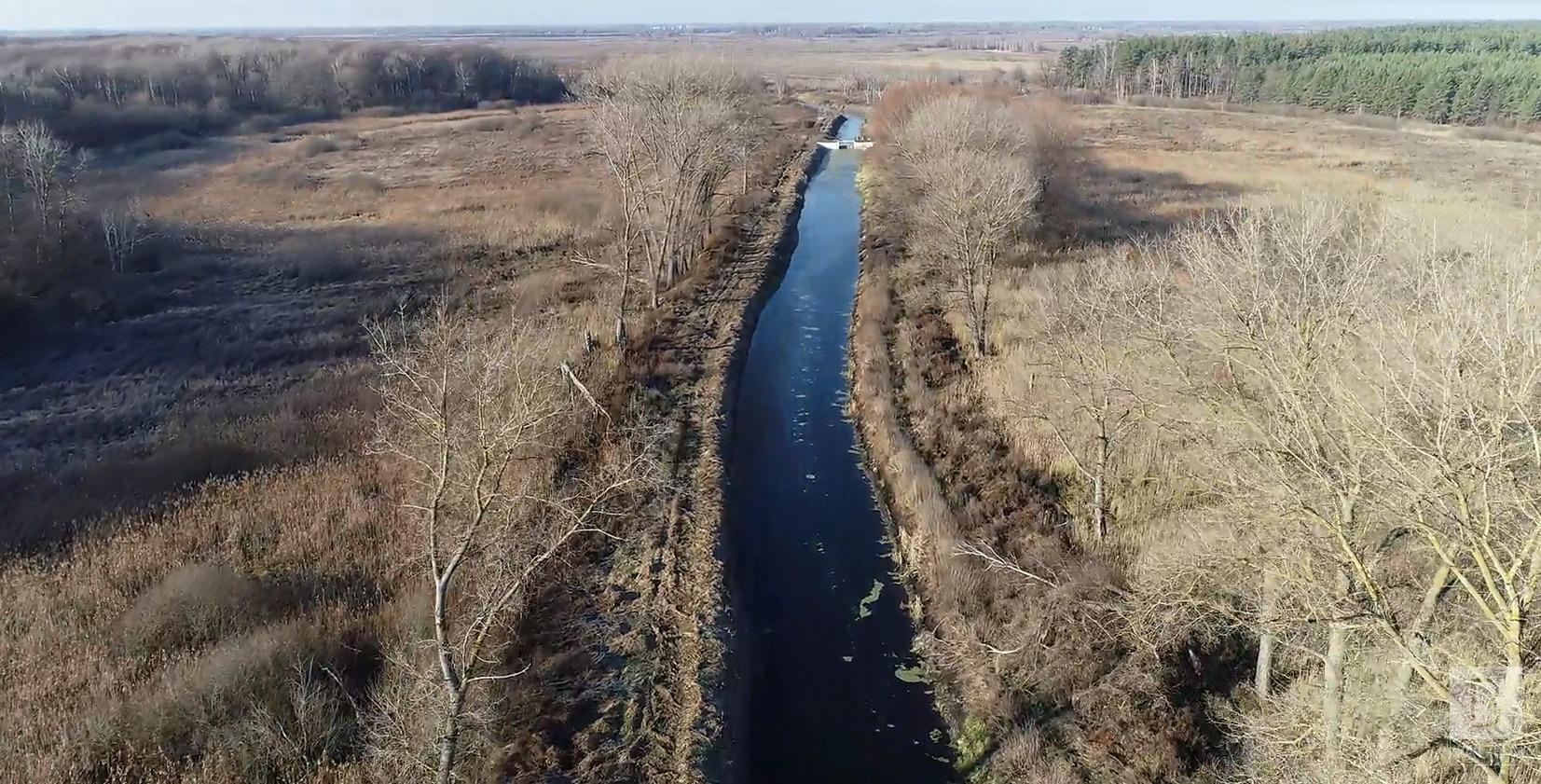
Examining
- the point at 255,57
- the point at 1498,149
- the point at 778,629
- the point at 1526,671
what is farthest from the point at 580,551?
the point at 255,57

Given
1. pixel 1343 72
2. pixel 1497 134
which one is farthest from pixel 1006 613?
pixel 1343 72

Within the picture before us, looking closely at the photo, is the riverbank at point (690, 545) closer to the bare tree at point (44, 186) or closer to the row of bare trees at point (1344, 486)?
the row of bare trees at point (1344, 486)

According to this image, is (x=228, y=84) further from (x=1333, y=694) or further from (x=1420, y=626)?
(x=1420, y=626)

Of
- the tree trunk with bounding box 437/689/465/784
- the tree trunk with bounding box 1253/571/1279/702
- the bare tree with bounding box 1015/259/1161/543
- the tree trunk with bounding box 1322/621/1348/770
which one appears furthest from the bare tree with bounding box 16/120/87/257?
the tree trunk with bounding box 1322/621/1348/770

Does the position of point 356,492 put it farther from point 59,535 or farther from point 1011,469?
point 1011,469

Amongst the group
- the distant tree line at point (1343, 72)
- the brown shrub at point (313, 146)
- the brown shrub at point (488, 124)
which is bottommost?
the brown shrub at point (313, 146)

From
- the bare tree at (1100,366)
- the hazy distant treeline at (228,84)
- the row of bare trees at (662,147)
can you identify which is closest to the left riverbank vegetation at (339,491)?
the row of bare trees at (662,147)
